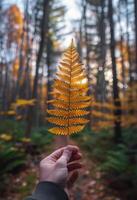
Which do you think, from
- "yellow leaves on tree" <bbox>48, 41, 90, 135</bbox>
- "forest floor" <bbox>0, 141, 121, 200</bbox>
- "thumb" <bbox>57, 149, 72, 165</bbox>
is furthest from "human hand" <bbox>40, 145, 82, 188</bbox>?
"forest floor" <bbox>0, 141, 121, 200</bbox>

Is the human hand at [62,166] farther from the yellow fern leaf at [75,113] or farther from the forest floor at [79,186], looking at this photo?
the forest floor at [79,186]

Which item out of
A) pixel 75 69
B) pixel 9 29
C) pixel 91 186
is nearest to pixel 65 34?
pixel 9 29

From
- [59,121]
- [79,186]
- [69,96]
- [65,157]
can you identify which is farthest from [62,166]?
[79,186]

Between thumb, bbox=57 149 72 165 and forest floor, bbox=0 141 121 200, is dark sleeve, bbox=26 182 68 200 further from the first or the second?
forest floor, bbox=0 141 121 200

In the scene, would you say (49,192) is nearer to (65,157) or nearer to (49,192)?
(49,192)

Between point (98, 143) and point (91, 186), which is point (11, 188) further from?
point (98, 143)

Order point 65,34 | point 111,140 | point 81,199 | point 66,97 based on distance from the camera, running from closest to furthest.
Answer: point 66,97 → point 81,199 → point 111,140 → point 65,34
